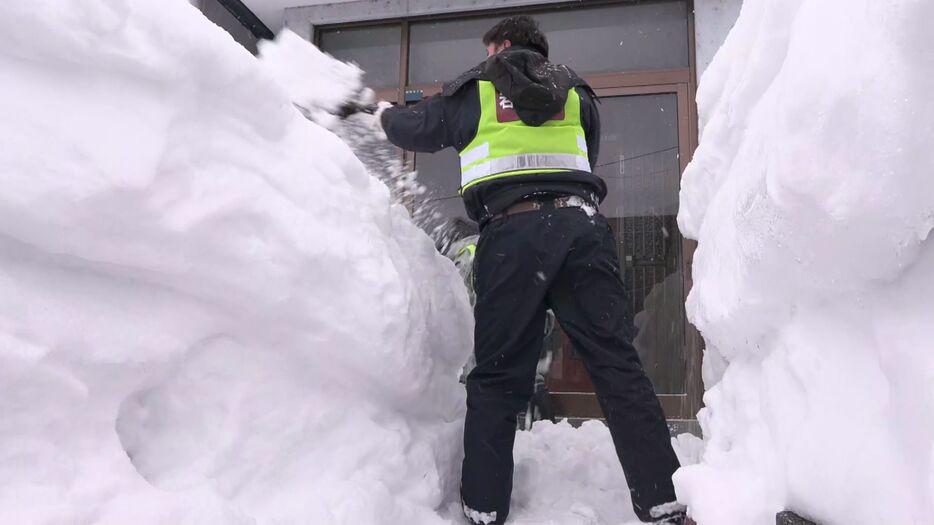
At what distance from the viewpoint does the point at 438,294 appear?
2.20 meters

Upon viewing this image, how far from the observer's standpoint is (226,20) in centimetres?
474

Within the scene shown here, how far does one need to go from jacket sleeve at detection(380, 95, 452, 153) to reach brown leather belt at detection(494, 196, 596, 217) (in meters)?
0.38

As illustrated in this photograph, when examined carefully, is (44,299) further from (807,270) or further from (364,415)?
(807,270)

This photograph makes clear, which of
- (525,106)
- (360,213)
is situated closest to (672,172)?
(525,106)

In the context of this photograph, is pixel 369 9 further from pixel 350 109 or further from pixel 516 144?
pixel 516 144

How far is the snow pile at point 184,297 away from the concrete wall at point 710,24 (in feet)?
10.9

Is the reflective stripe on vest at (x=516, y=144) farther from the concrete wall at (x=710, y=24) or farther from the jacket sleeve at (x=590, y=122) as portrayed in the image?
the concrete wall at (x=710, y=24)

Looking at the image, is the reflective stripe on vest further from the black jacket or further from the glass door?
the glass door

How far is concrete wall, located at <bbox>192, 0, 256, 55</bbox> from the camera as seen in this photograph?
4.48m

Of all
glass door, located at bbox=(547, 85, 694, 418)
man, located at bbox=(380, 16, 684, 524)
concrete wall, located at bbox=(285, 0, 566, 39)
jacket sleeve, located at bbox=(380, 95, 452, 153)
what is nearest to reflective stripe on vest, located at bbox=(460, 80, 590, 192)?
man, located at bbox=(380, 16, 684, 524)

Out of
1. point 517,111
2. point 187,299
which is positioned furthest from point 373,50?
point 187,299

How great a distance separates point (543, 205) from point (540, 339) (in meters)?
0.42

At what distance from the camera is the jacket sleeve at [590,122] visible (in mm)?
2309

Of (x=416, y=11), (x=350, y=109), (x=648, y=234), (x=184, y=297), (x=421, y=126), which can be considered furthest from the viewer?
(x=416, y=11)
